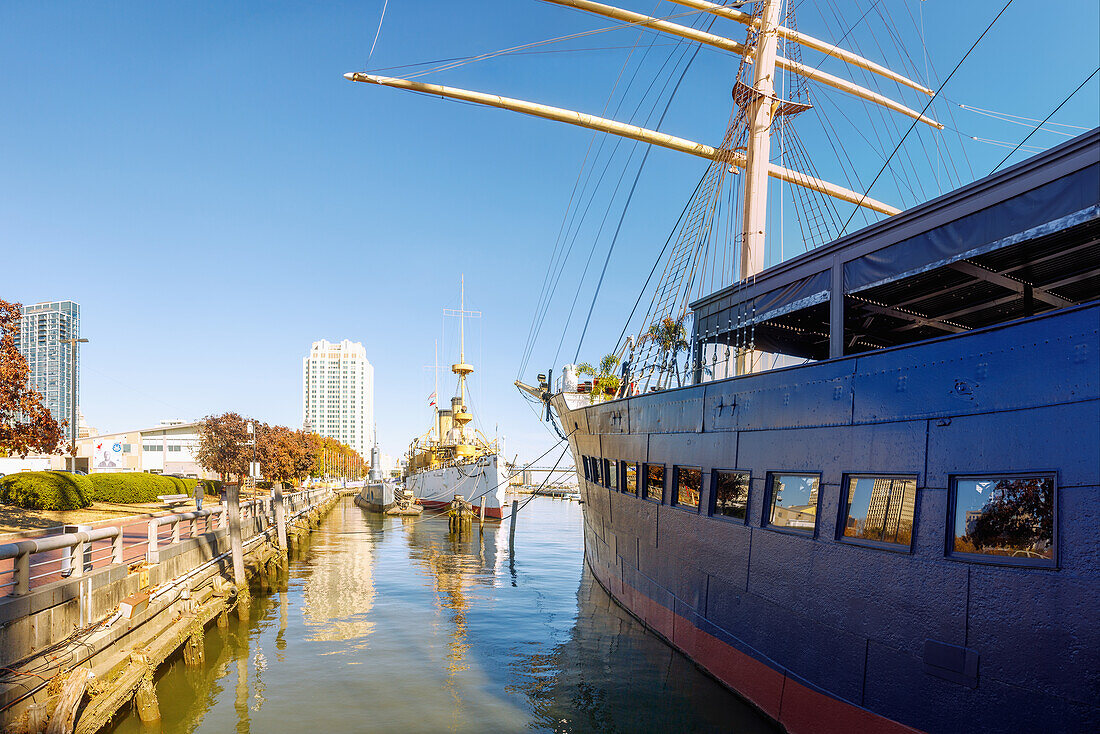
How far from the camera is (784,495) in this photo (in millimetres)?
9164

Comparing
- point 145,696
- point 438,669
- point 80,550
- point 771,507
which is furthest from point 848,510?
point 80,550

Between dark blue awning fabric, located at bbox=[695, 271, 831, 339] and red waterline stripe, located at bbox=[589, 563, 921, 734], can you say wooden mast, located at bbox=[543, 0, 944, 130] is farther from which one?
red waterline stripe, located at bbox=[589, 563, 921, 734]

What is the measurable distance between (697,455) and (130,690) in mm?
8661

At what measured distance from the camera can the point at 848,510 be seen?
26.2 feet

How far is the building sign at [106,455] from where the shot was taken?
140ft

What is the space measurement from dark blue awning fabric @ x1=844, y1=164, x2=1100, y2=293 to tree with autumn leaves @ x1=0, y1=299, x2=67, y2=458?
19.1 m

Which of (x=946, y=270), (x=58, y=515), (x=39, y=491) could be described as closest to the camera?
(x=946, y=270)

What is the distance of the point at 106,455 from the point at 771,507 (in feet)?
151

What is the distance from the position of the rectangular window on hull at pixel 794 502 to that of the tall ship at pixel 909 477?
0.04m

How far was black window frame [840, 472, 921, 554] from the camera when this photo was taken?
23.3 ft

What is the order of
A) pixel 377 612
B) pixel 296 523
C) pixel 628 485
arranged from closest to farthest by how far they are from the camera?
pixel 628 485
pixel 377 612
pixel 296 523

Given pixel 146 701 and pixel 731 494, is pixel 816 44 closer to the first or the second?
pixel 731 494

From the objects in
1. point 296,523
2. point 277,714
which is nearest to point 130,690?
point 277,714

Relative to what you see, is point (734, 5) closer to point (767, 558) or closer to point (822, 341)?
point (822, 341)
